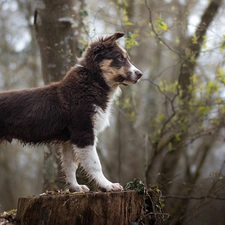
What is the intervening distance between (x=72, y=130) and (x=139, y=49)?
13.4 meters

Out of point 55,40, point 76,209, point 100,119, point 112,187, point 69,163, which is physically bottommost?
point 76,209

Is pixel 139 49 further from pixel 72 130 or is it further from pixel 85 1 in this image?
pixel 72 130

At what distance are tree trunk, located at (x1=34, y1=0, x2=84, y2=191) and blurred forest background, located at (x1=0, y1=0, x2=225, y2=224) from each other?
2 centimetres

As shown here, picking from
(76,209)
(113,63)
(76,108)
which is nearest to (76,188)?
(76,108)

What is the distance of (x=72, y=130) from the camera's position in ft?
21.0

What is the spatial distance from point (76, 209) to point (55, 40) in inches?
186

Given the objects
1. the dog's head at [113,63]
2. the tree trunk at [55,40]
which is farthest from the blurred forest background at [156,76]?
the dog's head at [113,63]

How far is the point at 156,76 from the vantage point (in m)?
11.2

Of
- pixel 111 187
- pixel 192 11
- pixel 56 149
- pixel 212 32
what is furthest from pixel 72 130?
pixel 192 11

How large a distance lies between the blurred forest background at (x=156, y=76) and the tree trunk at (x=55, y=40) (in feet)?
0.07

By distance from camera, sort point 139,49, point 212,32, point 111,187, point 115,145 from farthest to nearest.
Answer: point 139,49 → point 115,145 → point 212,32 → point 111,187

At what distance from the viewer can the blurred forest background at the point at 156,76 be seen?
30.6 ft

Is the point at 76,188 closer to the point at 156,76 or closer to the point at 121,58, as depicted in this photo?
the point at 121,58

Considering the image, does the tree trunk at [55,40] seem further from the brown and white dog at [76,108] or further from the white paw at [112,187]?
the white paw at [112,187]
